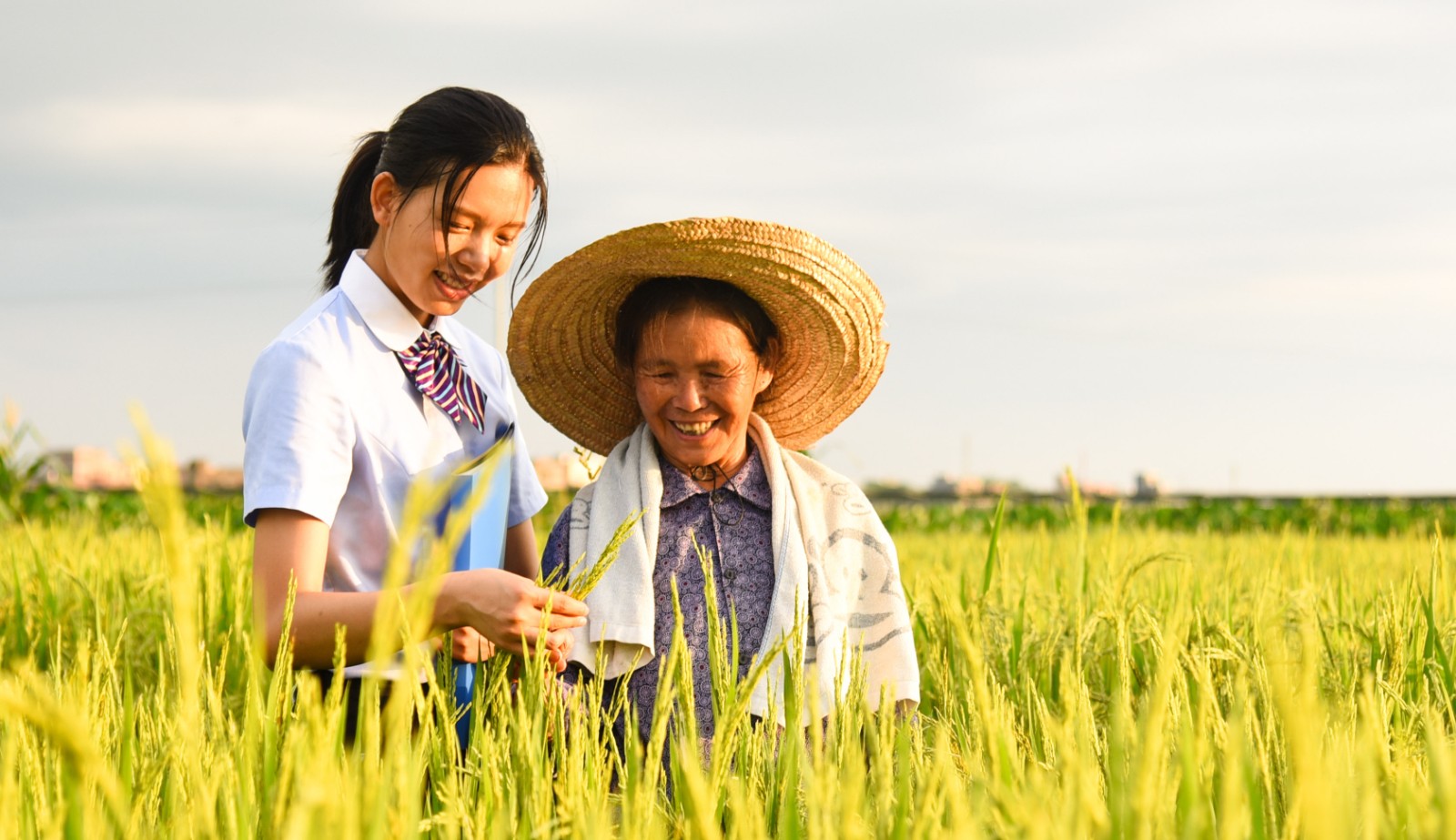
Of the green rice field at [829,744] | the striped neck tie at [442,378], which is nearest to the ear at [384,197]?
the striped neck tie at [442,378]

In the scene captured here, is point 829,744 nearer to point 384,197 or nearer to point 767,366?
point 767,366

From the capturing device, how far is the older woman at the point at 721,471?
2305 mm

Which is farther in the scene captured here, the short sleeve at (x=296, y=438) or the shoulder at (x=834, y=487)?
the shoulder at (x=834, y=487)

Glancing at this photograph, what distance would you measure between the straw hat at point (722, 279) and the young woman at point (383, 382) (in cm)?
20

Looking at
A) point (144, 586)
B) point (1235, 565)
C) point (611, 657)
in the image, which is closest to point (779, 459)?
point (611, 657)

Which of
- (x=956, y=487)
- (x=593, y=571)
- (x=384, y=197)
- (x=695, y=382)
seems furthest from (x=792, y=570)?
(x=956, y=487)

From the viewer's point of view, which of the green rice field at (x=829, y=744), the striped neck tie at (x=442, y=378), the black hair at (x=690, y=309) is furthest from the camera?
the black hair at (x=690, y=309)

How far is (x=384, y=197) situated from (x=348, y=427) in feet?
1.52

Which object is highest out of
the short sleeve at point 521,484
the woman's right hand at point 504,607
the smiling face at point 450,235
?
the smiling face at point 450,235

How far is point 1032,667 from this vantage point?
2924 millimetres

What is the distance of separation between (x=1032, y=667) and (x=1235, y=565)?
197cm

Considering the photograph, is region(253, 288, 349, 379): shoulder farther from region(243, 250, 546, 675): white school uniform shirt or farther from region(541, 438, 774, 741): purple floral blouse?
region(541, 438, 774, 741): purple floral blouse

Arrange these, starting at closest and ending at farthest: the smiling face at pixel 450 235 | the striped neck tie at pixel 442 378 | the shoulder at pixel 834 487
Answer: the smiling face at pixel 450 235, the striped neck tie at pixel 442 378, the shoulder at pixel 834 487

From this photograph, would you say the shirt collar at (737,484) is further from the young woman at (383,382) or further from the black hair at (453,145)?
the black hair at (453,145)
